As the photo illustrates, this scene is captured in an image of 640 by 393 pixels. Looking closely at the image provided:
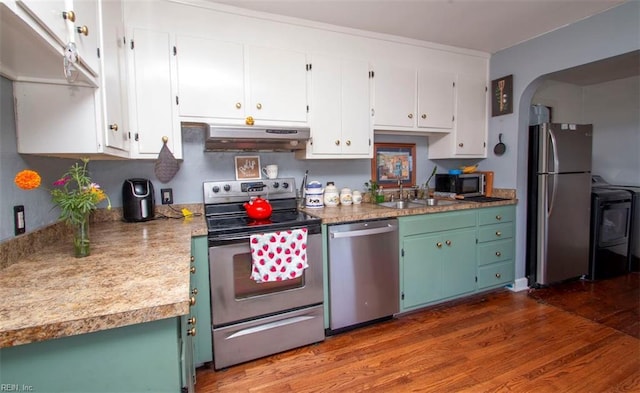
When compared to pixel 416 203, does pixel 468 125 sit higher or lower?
higher

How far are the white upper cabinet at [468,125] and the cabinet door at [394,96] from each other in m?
0.53

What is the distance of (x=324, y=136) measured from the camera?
2.45 m

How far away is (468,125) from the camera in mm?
3061

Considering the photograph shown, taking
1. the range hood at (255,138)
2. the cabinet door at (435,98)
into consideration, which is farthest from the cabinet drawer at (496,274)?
the range hood at (255,138)

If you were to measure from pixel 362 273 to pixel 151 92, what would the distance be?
1890mm

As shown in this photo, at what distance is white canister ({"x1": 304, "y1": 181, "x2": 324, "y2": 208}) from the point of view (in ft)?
8.34

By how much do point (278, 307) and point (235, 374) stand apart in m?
0.46

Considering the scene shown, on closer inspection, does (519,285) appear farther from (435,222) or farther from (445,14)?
(445,14)

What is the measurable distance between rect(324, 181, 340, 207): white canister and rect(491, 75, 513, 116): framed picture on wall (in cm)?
187

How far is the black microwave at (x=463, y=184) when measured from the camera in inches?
118

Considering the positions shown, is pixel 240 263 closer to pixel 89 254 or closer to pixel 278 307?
pixel 278 307

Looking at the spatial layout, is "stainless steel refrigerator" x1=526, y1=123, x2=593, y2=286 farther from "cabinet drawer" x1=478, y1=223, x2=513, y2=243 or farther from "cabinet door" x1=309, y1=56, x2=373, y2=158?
"cabinet door" x1=309, y1=56, x2=373, y2=158

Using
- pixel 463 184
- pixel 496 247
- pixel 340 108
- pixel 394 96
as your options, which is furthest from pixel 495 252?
pixel 340 108

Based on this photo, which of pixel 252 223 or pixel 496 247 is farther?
pixel 496 247
